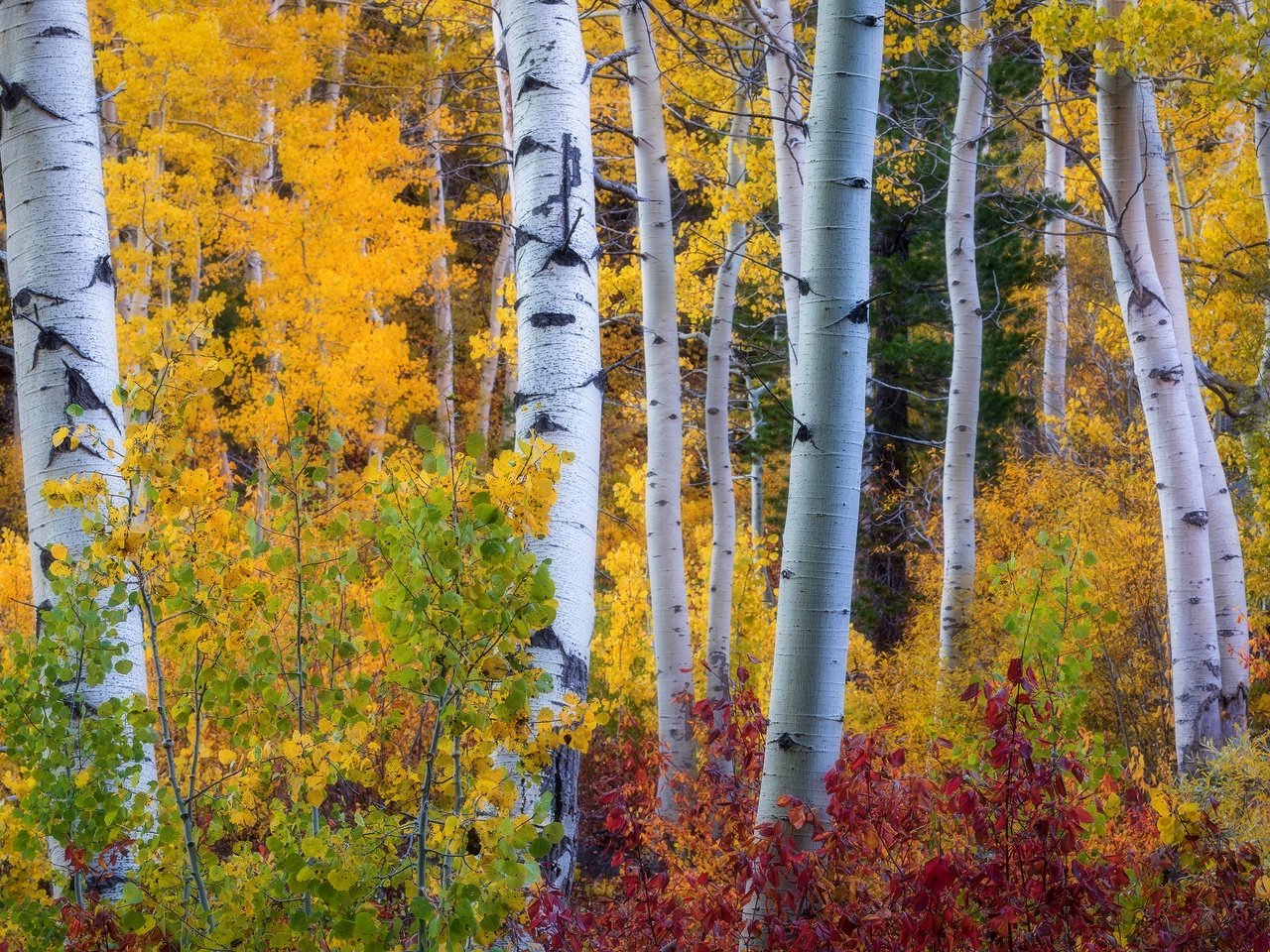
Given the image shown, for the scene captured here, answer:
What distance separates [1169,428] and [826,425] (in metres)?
3.31

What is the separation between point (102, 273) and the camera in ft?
9.12

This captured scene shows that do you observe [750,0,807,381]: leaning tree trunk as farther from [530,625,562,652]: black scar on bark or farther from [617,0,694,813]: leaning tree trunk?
[530,625,562,652]: black scar on bark

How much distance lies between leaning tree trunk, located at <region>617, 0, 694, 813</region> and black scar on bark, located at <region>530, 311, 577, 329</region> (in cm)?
348

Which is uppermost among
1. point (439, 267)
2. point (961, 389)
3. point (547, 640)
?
point (439, 267)

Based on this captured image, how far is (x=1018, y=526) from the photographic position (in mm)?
11094

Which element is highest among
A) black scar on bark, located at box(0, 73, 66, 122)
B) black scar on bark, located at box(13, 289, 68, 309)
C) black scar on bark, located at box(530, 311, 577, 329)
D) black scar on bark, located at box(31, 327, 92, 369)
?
black scar on bark, located at box(0, 73, 66, 122)

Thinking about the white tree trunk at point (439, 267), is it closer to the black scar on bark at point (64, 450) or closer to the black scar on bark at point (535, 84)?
the black scar on bark at point (64, 450)

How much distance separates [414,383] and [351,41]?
6757 millimetres

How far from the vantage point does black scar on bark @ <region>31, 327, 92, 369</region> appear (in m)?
2.66

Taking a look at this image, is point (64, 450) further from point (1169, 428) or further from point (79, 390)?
point (1169, 428)

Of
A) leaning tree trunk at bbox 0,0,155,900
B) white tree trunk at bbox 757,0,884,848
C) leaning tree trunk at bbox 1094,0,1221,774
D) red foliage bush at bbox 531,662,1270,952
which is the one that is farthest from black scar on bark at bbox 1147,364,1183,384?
leaning tree trunk at bbox 0,0,155,900

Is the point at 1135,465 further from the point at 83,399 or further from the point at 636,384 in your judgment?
the point at 83,399

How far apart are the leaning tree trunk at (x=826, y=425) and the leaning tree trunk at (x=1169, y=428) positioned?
305 cm

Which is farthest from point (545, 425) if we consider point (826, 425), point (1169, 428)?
point (1169, 428)
